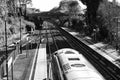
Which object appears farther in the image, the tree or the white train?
the tree

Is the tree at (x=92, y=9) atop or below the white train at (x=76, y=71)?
atop

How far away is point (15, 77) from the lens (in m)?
21.5

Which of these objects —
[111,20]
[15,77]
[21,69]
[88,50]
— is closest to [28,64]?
[21,69]

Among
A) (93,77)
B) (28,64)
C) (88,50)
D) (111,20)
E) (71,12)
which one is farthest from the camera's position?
(71,12)

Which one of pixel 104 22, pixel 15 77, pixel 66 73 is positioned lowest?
pixel 15 77

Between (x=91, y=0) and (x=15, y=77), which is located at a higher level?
(x=91, y=0)

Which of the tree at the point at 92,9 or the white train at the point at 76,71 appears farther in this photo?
the tree at the point at 92,9

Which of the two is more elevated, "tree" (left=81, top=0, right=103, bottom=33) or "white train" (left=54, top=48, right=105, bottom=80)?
"tree" (left=81, top=0, right=103, bottom=33)

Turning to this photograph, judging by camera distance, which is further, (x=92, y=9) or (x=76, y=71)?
(x=92, y=9)

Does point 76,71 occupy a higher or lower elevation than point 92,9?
lower

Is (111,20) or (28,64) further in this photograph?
(111,20)

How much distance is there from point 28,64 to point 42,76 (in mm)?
6120

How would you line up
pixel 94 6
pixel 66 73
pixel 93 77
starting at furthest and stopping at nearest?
pixel 94 6
pixel 66 73
pixel 93 77

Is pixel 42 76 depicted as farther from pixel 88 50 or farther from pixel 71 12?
pixel 71 12
